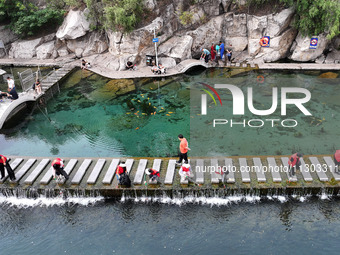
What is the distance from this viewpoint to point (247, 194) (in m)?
11.4

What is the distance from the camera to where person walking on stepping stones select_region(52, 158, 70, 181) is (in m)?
11.2

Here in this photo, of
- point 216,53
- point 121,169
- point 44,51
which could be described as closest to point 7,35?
point 44,51

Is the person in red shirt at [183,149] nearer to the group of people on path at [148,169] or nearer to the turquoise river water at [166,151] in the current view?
the group of people on path at [148,169]

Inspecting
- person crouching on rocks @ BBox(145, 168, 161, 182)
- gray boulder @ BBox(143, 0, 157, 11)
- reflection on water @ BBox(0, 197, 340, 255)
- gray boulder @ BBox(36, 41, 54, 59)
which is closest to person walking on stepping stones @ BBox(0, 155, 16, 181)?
reflection on water @ BBox(0, 197, 340, 255)

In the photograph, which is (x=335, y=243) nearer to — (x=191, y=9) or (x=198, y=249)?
(x=198, y=249)

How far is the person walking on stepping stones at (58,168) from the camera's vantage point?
11.2m

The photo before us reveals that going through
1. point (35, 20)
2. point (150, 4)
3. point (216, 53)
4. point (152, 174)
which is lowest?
point (152, 174)

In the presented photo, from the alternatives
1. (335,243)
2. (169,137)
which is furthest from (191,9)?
(335,243)

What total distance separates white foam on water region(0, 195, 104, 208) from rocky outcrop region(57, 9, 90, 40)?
17831 mm

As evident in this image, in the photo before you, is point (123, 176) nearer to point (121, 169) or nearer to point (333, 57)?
point (121, 169)

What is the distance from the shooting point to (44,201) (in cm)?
1162

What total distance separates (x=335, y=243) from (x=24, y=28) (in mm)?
28446

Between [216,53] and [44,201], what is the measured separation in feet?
59.5

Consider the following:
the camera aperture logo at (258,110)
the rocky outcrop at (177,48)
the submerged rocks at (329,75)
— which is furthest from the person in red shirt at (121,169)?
the submerged rocks at (329,75)
